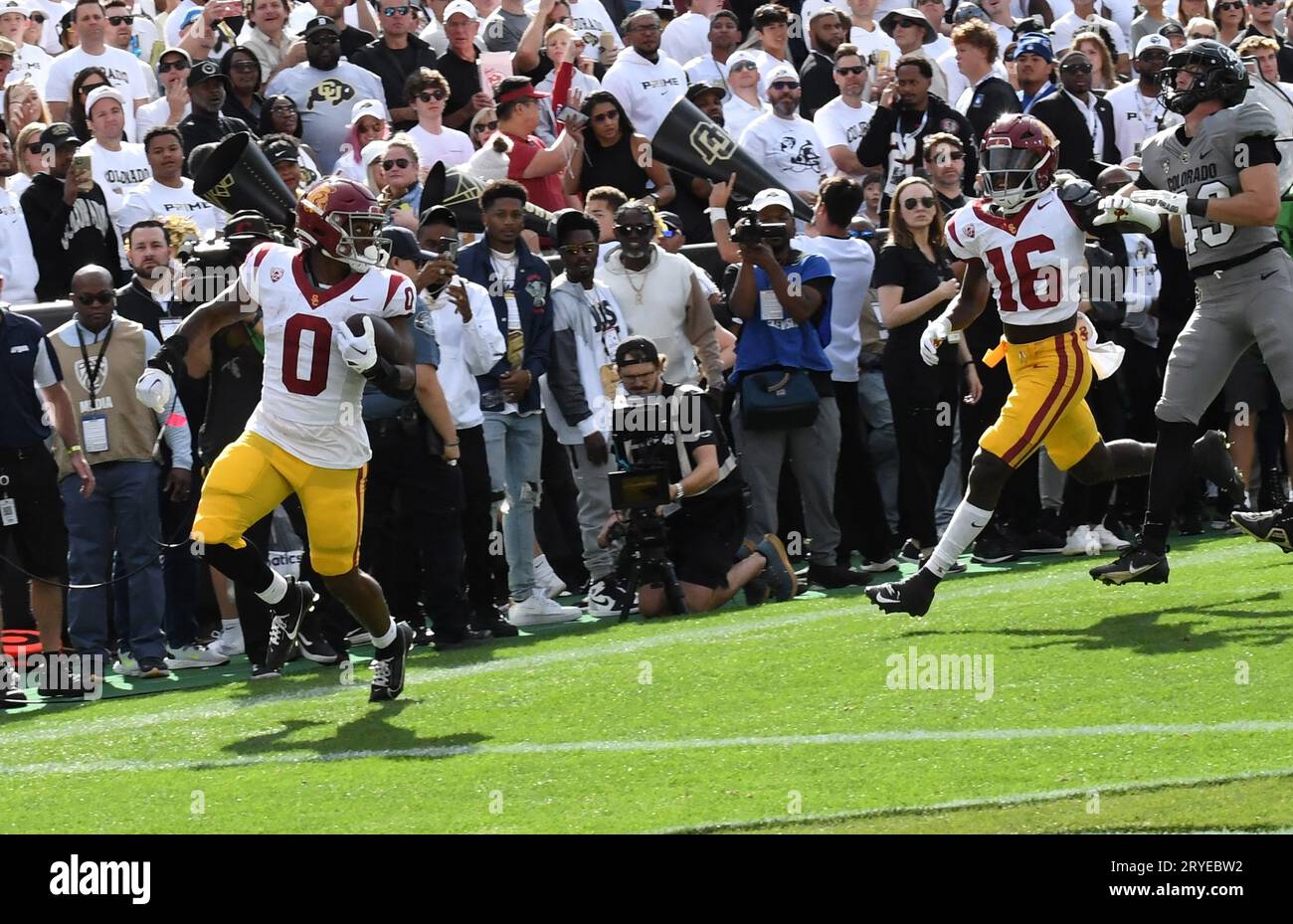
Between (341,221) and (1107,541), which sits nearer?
(341,221)

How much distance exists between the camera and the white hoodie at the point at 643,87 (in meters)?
13.5

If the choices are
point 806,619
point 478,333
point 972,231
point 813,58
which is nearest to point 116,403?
point 478,333

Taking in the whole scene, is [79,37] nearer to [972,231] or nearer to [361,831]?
[972,231]

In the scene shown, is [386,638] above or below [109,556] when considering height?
below

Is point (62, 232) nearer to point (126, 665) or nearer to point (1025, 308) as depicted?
point (126, 665)

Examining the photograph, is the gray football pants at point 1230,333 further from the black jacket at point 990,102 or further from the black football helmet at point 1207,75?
the black jacket at point 990,102

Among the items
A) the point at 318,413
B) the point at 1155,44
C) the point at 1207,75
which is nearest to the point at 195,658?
the point at 318,413

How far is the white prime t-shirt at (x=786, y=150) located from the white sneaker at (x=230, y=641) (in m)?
4.59

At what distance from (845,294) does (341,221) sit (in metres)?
4.18

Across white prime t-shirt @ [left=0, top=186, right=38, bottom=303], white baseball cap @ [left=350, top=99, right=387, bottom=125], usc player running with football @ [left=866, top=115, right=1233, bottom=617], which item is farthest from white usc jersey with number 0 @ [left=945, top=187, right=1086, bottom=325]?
white prime t-shirt @ [left=0, top=186, right=38, bottom=303]

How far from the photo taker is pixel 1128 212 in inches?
348

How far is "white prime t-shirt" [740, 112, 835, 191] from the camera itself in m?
13.3

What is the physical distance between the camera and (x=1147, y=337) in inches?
494

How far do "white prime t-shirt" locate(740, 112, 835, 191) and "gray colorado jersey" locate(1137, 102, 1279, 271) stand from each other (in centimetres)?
420
